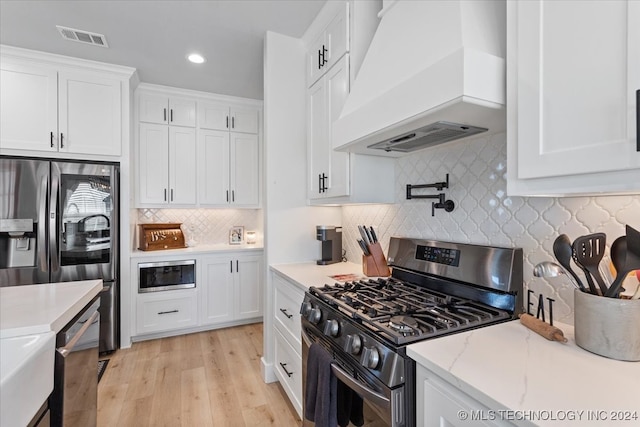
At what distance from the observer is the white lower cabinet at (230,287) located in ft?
10.9

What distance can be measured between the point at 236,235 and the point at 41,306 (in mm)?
2619

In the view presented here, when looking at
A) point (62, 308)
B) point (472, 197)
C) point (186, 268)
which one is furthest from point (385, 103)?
point (186, 268)

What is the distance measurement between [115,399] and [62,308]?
1326 mm

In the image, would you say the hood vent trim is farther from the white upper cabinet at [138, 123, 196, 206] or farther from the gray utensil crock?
the white upper cabinet at [138, 123, 196, 206]

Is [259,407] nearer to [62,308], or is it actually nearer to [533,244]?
[62,308]

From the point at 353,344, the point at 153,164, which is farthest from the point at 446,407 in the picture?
the point at 153,164

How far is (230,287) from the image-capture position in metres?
3.42

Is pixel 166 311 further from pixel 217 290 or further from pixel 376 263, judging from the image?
pixel 376 263

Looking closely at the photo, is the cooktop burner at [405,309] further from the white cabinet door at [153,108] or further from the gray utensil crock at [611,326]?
the white cabinet door at [153,108]

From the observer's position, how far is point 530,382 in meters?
0.75

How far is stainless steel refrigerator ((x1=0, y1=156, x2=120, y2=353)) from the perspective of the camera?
2.47 meters

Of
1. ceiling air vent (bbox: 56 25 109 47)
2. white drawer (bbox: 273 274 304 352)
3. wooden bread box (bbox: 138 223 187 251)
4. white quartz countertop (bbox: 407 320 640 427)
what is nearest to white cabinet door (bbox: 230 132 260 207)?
wooden bread box (bbox: 138 223 187 251)

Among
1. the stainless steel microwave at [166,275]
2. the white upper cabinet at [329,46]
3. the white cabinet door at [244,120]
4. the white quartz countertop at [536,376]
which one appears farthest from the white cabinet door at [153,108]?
the white quartz countertop at [536,376]

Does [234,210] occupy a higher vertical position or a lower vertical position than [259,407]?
higher
